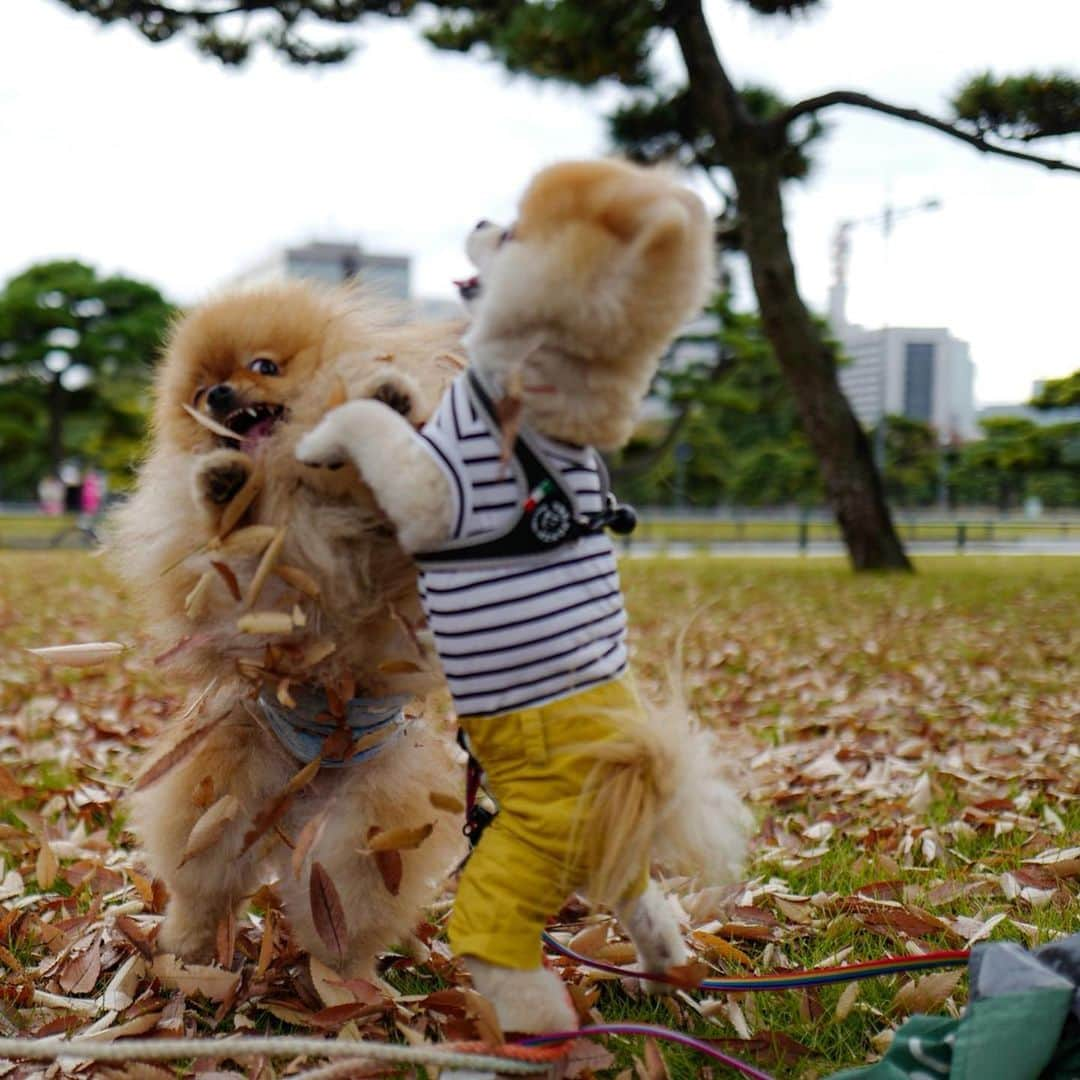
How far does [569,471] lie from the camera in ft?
4.88

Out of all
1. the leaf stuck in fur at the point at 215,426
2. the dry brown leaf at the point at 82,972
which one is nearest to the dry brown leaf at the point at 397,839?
the leaf stuck in fur at the point at 215,426

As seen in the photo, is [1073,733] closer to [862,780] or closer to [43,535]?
[862,780]

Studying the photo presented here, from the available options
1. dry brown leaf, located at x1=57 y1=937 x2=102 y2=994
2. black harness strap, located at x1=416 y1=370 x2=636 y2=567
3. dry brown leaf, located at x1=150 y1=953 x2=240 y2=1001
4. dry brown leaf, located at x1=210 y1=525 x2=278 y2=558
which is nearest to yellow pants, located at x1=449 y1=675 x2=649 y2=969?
black harness strap, located at x1=416 y1=370 x2=636 y2=567

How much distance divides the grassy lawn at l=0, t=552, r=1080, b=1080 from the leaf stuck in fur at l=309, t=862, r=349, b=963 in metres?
0.12

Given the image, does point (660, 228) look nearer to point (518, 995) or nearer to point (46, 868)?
point (518, 995)

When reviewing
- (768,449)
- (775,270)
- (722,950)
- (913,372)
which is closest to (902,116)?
(775,270)

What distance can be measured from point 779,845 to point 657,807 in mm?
1579

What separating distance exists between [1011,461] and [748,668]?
743 cm

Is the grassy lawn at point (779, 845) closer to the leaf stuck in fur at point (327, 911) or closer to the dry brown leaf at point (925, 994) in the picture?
the dry brown leaf at point (925, 994)

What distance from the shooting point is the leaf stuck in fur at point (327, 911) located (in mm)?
1744

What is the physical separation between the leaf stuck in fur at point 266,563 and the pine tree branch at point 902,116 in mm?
7964

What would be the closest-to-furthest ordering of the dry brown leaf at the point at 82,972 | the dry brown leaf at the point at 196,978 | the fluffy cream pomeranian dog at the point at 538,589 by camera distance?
the fluffy cream pomeranian dog at the point at 538,589, the dry brown leaf at the point at 196,978, the dry brown leaf at the point at 82,972

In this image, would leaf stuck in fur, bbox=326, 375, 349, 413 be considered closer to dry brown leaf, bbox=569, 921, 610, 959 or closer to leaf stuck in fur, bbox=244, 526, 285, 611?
Result: leaf stuck in fur, bbox=244, 526, 285, 611

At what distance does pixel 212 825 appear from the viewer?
1794 millimetres
